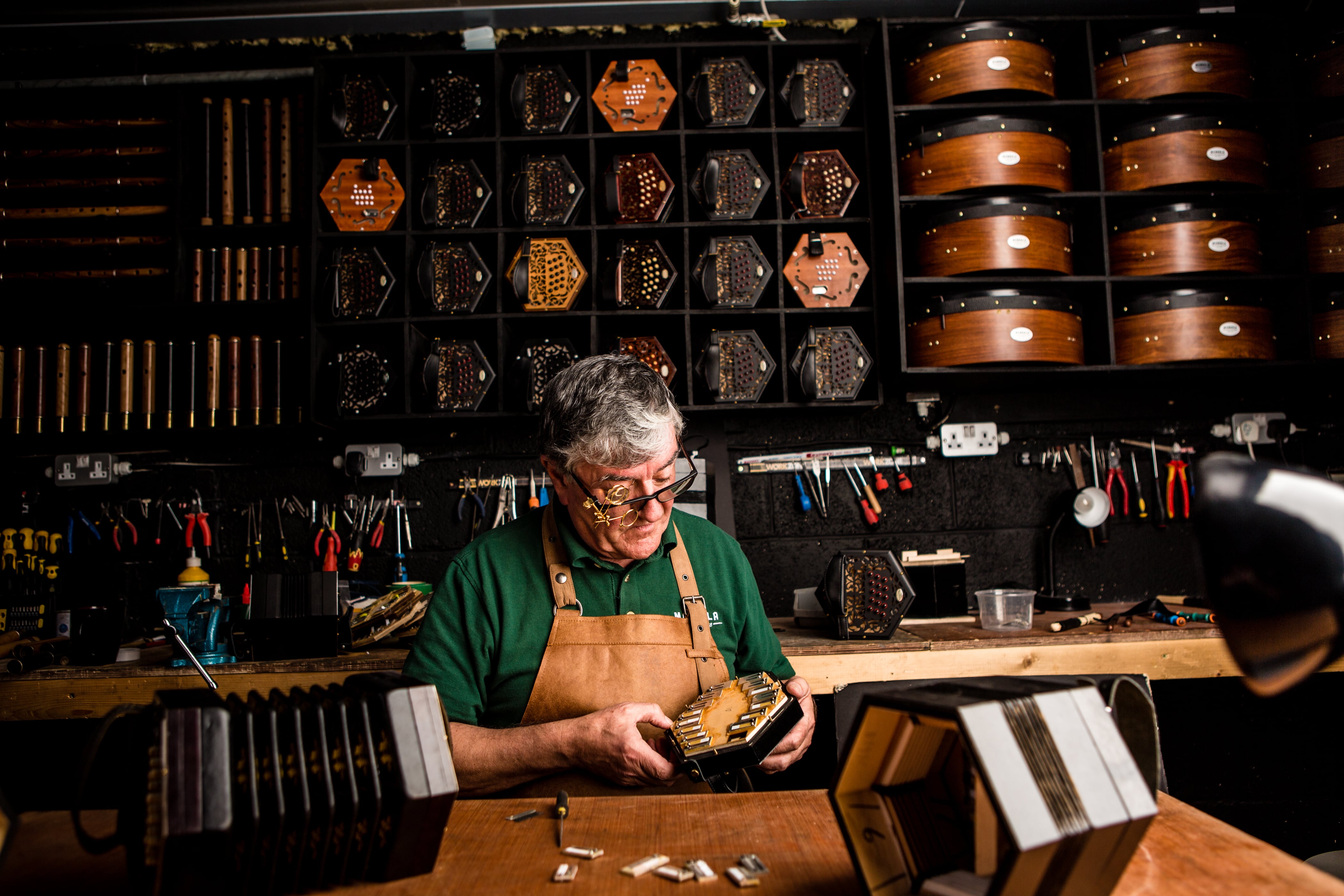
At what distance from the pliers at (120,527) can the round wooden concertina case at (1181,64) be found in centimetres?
443

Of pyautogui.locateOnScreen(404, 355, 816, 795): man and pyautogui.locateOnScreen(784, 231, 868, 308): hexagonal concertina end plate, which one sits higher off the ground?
pyautogui.locateOnScreen(784, 231, 868, 308): hexagonal concertina end plate

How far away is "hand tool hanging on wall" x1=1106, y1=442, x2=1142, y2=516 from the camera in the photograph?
3.45 metres

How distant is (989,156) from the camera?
3053 mm

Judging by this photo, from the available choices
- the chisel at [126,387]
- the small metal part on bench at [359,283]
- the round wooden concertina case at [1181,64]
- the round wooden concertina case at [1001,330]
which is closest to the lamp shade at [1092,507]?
the round wooden concertina case at [1001,330]

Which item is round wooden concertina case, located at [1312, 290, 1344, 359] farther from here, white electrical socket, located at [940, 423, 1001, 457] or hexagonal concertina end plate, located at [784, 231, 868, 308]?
hexagonal concertina end plate, located at [784, 231, 868, 308]

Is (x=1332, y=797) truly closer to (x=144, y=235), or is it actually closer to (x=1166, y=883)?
(x=1166, y=883)

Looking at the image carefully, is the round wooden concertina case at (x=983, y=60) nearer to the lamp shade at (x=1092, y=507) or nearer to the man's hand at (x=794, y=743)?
the lamp shade at (x=1092, y=507)

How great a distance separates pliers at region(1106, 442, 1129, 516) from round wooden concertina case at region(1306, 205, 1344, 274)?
3.23 ft

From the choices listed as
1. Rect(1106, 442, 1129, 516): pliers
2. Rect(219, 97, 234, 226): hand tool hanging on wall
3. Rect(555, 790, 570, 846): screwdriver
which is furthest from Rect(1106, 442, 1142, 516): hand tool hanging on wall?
Rect(219, 97, 234, 226): hand tool hanging on wall

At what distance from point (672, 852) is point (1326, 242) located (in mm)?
3576

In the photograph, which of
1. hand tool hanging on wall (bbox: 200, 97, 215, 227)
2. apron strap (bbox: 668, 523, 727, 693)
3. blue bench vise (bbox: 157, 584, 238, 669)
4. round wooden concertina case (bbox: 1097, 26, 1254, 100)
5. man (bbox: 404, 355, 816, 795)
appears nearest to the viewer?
man (bbox: 404, 355, 816, 795)

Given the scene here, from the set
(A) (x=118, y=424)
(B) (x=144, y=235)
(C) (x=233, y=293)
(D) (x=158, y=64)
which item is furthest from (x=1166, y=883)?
(D) (x=158, y=64)

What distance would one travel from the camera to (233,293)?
3357mm

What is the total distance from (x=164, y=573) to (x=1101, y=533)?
401 centimetres
